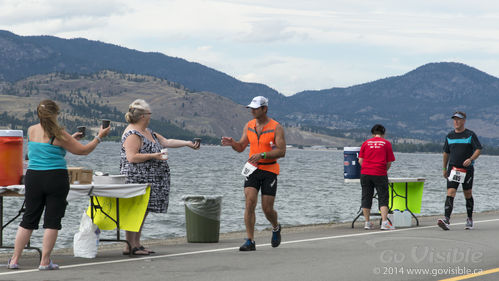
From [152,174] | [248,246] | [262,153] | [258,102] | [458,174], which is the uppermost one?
[258,102]

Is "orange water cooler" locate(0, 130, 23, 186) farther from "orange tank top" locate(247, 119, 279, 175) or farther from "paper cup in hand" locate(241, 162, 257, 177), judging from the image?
"orange tank top" locate(247, 119, 279, 175)

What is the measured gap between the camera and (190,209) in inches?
500

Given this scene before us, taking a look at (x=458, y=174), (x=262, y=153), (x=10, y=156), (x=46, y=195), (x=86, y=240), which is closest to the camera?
(x=46, y=195)

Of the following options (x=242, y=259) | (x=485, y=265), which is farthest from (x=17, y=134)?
(x=485, y=265)

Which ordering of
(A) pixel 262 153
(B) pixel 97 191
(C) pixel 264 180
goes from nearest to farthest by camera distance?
(B) pixel 97 191, (A) pixel 262 153, (C) pixel 264 180

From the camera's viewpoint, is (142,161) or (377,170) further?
(377,170)

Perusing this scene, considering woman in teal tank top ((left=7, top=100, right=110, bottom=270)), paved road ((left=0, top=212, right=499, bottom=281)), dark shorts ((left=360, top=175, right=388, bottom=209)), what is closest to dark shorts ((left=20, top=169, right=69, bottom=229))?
woman in teal tank top ((left=7, top=100, right=110, bottom=270))

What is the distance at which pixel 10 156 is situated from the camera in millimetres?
9234

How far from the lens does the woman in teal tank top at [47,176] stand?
8.61 meters

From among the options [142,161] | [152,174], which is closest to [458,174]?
[152,174]

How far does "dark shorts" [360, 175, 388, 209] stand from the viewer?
Answer: 1445 cm

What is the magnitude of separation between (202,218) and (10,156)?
4.10 meters

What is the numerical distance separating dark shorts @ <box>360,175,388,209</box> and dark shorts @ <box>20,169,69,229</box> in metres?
7.16

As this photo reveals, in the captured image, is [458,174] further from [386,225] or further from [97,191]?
[97,191]
